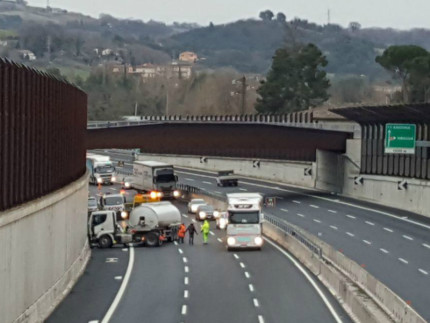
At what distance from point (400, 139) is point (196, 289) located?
144 ft

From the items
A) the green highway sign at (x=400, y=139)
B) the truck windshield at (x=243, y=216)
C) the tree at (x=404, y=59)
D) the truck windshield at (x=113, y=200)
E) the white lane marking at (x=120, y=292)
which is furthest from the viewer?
the tree at (x=404, y=59)

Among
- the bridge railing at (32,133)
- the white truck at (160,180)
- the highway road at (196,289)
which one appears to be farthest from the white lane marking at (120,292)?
the white truck at (160,180)

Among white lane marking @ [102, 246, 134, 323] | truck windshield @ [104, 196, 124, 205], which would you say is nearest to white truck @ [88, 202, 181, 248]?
white lane marking @ [102, 246, 134, 323]

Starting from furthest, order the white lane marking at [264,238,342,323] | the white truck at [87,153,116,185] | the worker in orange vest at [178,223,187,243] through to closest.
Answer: the white truck at [87,153,116,185] → the worker in orange vest at [178,223,187,243] → the white lane marking at [264,238,342,323]

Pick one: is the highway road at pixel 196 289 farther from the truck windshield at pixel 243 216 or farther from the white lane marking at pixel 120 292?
the truck windshield at pixel 243 216

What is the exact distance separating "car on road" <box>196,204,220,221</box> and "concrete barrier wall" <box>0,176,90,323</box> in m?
28.8

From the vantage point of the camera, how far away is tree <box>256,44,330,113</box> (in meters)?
182

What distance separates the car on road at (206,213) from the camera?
85.3 meters

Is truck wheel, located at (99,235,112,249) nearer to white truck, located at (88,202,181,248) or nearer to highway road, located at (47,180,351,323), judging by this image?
white truck, located at (88,202,181,248)

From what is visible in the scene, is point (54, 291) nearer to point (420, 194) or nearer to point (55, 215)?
point (55, 215)

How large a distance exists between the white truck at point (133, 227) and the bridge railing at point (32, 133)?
1066 cm

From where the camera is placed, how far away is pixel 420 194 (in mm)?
90250

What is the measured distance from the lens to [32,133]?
41.2 meters

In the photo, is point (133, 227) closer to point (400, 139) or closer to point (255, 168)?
point (400, 139)
